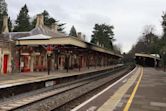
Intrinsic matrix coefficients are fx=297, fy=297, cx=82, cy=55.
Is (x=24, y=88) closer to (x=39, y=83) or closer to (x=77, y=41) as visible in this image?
(x=39, y=83)

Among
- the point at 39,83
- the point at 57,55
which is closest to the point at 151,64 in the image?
the point at 57,55

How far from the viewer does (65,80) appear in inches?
1128

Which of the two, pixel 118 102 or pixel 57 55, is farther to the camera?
pixel 57 55

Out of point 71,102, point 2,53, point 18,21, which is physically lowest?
point 71,102

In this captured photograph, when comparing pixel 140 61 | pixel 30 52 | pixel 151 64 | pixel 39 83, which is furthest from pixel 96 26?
pixel 39 83

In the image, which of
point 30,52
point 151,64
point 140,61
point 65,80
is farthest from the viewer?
point 140,61

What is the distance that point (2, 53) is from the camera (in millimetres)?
30188

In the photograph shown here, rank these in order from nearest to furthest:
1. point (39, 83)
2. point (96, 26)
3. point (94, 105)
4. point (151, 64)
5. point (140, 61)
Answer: point (94, 105), point (39, 83), point (151, 64), point (140, 61), point (96, 26)

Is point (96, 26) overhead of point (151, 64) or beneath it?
overhead

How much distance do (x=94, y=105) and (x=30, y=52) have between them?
2444cm

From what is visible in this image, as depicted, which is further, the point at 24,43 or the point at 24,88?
the point at 24,43

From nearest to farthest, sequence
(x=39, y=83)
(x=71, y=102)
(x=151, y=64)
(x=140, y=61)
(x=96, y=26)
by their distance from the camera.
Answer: (x=71, y=102), (x=39, y=83), (x=151, y=64), (x=140, y=61), (x=96, y=26)

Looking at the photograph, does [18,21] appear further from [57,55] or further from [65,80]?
[65,80]

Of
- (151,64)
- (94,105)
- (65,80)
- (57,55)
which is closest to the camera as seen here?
(94,105)
